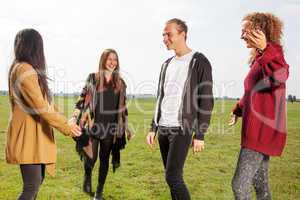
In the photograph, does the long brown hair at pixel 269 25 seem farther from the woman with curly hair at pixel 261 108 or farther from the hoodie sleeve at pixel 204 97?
the hoodie sleeve at pixel 204 97

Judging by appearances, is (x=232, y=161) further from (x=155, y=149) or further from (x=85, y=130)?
(x=85, y=130)

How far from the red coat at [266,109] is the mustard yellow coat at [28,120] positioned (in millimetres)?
2004

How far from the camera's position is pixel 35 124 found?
4.81 metres

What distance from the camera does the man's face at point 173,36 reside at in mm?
5289

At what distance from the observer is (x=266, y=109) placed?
14.7 ft

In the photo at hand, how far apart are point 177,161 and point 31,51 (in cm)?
201

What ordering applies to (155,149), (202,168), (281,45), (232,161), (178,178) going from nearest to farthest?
(281,45) → (178,178) → (202,168) → (232,161) → (155,149)

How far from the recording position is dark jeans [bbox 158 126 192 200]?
197 inches

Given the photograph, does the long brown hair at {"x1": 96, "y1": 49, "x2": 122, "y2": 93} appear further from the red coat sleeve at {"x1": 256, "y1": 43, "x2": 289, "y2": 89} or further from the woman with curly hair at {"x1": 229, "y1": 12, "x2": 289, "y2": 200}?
the red coat sleeve at {"x1": 256, "y1": 43, "x2": 289, "y2": 89}

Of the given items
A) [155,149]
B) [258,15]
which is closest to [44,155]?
[258,15]

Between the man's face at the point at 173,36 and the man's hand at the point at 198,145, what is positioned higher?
the man's face at the point at 173,36

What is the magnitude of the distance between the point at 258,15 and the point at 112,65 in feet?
10.6

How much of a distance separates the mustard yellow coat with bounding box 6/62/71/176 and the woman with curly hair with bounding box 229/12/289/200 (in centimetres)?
198

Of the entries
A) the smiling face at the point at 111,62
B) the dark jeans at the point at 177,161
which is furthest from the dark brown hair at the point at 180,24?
the smiling face at the point at 111,62
